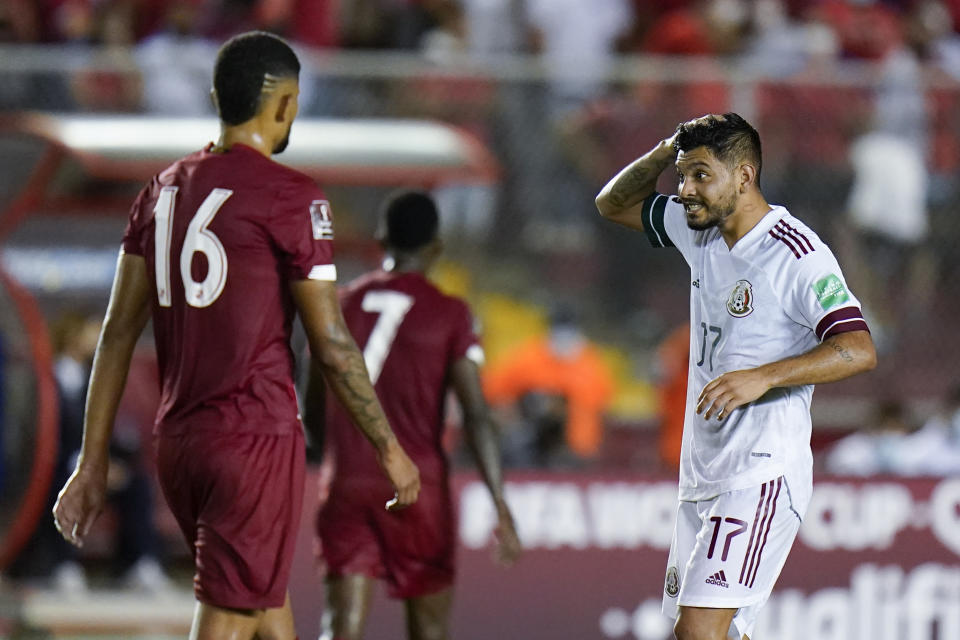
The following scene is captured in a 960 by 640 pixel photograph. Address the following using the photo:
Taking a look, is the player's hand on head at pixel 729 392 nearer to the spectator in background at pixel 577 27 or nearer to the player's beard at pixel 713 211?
the player's beard at pixel 713 211

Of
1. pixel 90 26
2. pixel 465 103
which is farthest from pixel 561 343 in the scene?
pixel 90 26

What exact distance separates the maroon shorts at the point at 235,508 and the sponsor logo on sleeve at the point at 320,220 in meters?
0.63

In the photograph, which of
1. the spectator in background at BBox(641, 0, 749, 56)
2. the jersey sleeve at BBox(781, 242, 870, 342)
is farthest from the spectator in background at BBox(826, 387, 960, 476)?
the jersey sleeve at BBox(781, 242, 870, 342)

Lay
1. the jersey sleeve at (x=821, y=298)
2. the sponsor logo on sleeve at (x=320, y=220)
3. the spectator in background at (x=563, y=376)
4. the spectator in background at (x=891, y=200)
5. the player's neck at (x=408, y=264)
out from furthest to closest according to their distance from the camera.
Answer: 1. the spectator in background at (x=891, y=200)
2. the spectator in background at (x=563, y=376)
3. the player's neck at (x=408, y=264)
4. the jersey sleeve at (x=821, y=298)
5. the sponsor logo on sleeve at (x=320, y=220)

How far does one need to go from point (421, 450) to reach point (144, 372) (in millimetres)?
5448

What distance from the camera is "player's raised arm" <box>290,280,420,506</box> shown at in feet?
16.2

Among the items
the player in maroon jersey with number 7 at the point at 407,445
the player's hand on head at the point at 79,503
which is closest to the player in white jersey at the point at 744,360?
the player in maroon jersey with number 7 at the point at 407,445

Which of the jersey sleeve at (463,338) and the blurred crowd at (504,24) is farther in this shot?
the blurred crowd at (504,24)

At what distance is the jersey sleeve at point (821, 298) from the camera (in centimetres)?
504

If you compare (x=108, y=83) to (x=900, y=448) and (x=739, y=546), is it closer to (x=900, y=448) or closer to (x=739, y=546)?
(x=900, y=448)

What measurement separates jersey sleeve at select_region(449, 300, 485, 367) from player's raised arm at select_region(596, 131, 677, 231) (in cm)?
96

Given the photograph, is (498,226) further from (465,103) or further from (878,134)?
(878,134)

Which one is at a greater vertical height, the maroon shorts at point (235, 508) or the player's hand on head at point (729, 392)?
the player's hand on head at point (729, 392)

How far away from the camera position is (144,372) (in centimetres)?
1156
